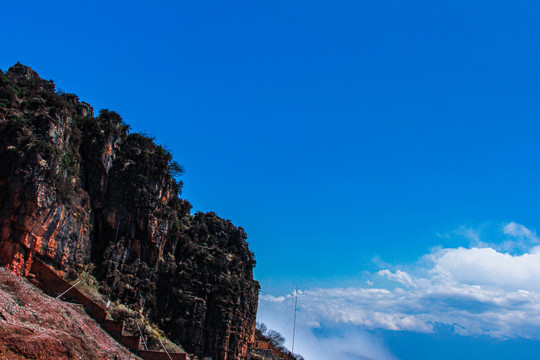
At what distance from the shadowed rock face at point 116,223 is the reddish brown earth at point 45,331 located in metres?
5.77

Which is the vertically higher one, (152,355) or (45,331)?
(45,331)

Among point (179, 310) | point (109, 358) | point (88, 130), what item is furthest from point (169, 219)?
point (109, 358)

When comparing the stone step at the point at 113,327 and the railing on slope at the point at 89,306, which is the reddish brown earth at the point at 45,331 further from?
the railing on slope at the point at 89,306

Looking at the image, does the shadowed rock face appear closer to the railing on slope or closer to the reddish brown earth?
the railing on slope

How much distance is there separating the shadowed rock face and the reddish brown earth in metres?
5.77

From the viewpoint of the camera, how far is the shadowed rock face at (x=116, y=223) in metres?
31.3

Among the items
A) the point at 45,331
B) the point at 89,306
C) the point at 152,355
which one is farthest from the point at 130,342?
the point at 45,331

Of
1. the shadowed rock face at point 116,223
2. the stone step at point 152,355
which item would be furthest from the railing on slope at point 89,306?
the shadowed rock face at point 116,223

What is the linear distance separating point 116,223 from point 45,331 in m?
23.5

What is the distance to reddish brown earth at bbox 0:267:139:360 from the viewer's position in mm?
18547

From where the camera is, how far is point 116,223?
4416 cm

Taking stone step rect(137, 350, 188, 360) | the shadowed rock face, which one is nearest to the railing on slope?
stone step rect(137, 350, 188, 360)

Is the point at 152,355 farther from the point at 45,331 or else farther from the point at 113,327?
the point at 45,331

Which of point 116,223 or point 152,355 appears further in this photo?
point 116,223
